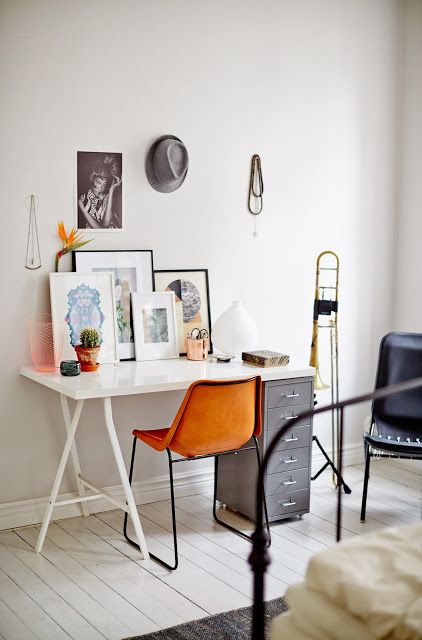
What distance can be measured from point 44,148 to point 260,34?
4.37 feet

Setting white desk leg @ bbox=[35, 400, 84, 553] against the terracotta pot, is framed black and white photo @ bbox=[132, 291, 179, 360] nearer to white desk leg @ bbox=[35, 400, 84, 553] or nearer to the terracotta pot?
the terracotta pot

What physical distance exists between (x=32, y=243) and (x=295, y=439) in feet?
4.90

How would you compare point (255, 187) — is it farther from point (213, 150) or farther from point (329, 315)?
point (329, 315)

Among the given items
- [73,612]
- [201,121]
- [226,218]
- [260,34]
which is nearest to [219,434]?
[73,612]

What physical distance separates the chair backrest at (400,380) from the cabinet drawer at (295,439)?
1.50ft

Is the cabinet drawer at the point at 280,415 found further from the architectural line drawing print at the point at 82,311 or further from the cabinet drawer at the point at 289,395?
the architectural line drawing print at the point at 82,311

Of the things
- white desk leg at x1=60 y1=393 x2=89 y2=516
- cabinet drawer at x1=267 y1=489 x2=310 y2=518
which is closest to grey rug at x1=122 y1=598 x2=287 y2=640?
cabinet drawer at x1=267 y1=489 x2=310 y2=518

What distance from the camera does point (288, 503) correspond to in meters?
3.87

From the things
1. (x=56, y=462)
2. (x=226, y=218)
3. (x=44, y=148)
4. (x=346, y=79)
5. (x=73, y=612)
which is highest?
(x=346, y=79)

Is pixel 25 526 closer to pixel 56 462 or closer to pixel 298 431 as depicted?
pixel 56 462

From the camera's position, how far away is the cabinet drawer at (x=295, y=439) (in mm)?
3797

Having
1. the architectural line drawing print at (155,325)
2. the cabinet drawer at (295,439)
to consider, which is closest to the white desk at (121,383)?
the architectural line drawing print at (155,325)

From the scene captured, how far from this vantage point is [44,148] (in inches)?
147

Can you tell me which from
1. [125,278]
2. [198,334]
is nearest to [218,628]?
[198,334]
